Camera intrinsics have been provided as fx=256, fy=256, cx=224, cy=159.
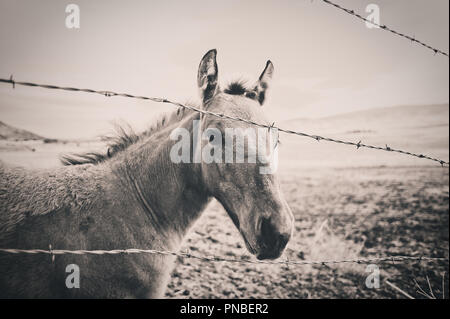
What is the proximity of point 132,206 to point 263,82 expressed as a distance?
1.81 meters

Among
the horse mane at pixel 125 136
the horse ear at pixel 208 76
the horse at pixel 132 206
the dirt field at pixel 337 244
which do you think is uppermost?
the horse ear at pixel 208 76

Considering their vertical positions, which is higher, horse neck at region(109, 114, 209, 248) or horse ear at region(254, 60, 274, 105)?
horse ear at region(254, 60, 274, 105)

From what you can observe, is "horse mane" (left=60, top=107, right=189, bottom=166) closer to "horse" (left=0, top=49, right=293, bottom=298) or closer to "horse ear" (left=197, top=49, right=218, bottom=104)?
"horse" (left=0, top=49, right=293, bottom=298)

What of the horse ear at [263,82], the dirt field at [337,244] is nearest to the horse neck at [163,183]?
the horse ear at [263,82]

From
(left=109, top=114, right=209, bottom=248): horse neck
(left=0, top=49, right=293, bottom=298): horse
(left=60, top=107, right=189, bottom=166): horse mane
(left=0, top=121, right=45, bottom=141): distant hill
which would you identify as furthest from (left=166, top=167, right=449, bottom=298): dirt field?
Answer: (left=0, top=121, right=45, bottom=141): distant hill

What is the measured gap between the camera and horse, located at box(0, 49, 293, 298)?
1.95 m

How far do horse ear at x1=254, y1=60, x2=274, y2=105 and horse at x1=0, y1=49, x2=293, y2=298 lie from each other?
2 centimetres

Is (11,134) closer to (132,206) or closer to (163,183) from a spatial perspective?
(132,206)

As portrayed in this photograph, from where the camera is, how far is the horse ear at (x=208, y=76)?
7.48 ft

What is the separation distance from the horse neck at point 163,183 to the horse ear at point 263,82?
0.74 m

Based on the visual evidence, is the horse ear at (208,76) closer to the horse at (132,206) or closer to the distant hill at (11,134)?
the horse at (132,206)

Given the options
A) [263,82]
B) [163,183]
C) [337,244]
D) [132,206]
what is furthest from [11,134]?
[337,244]

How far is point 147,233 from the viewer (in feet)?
7.60

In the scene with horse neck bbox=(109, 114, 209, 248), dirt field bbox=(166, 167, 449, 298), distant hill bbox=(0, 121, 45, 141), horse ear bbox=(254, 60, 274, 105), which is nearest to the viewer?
horse neck bbox=(109, 114, 209, 248)
